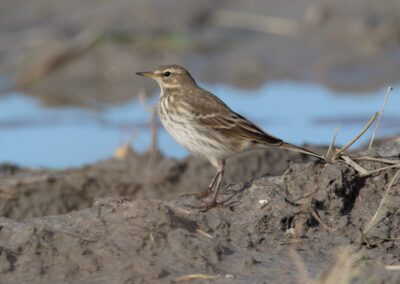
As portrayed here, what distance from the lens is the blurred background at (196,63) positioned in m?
11.7

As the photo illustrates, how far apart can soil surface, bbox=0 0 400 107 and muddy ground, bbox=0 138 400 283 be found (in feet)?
25.2

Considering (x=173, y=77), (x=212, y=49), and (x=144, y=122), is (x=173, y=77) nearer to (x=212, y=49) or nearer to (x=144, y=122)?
(x=144, y=122)

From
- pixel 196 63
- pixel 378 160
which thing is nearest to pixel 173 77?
pixel 378 160

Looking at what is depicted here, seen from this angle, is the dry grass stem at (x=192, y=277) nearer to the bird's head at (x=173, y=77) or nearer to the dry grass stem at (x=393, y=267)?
the dry grass stem at (x=393, y=267)

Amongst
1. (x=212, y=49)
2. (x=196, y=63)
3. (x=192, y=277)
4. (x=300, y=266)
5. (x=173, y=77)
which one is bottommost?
(x=192, y=277)

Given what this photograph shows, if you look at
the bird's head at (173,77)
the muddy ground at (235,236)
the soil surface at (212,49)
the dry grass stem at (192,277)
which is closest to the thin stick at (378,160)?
the muddy ground at (235,236)

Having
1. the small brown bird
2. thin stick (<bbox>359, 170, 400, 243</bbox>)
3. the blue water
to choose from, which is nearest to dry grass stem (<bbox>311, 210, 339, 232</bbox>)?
thin stick (<bbox>359, 170, 400, 243</bbox>)

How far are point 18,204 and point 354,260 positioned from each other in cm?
431

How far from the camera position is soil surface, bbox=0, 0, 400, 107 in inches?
550

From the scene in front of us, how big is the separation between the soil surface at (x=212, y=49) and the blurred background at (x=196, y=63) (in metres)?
0.02

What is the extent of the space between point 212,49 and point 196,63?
0.60m

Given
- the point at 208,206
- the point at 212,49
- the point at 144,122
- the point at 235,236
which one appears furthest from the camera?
the point at 212,49

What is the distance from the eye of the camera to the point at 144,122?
11.8 m

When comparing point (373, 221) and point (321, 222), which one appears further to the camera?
point (321, 222)
